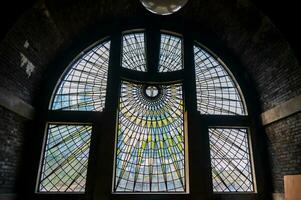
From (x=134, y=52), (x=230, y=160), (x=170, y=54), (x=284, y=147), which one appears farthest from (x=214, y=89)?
(x=134, y=52)

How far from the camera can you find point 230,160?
5.03m

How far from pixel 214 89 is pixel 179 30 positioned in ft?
5.48

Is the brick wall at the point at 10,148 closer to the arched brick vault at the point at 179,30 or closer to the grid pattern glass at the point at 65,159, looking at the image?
the arched brick vault at the point at 179,30

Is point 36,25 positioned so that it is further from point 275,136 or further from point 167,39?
point 275,136

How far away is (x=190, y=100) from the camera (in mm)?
5191

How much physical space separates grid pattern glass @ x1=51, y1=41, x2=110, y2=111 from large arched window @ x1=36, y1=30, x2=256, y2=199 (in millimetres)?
21

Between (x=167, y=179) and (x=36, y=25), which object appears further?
(x=167, y=179)

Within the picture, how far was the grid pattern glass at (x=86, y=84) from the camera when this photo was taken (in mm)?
5133

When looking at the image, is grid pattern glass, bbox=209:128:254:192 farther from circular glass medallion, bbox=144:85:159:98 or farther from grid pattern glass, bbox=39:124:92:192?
grid pattern glass, bbox=39:124:92:192

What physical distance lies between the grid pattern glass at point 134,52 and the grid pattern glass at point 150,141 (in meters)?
0.48

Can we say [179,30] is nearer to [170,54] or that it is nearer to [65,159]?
[170,54]

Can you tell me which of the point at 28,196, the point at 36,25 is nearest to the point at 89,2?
the point at 36,25

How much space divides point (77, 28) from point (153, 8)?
3.64 meters

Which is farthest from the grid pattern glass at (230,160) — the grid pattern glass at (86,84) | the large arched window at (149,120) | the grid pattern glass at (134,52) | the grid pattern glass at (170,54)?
the grid pattern glass at (86,84)
